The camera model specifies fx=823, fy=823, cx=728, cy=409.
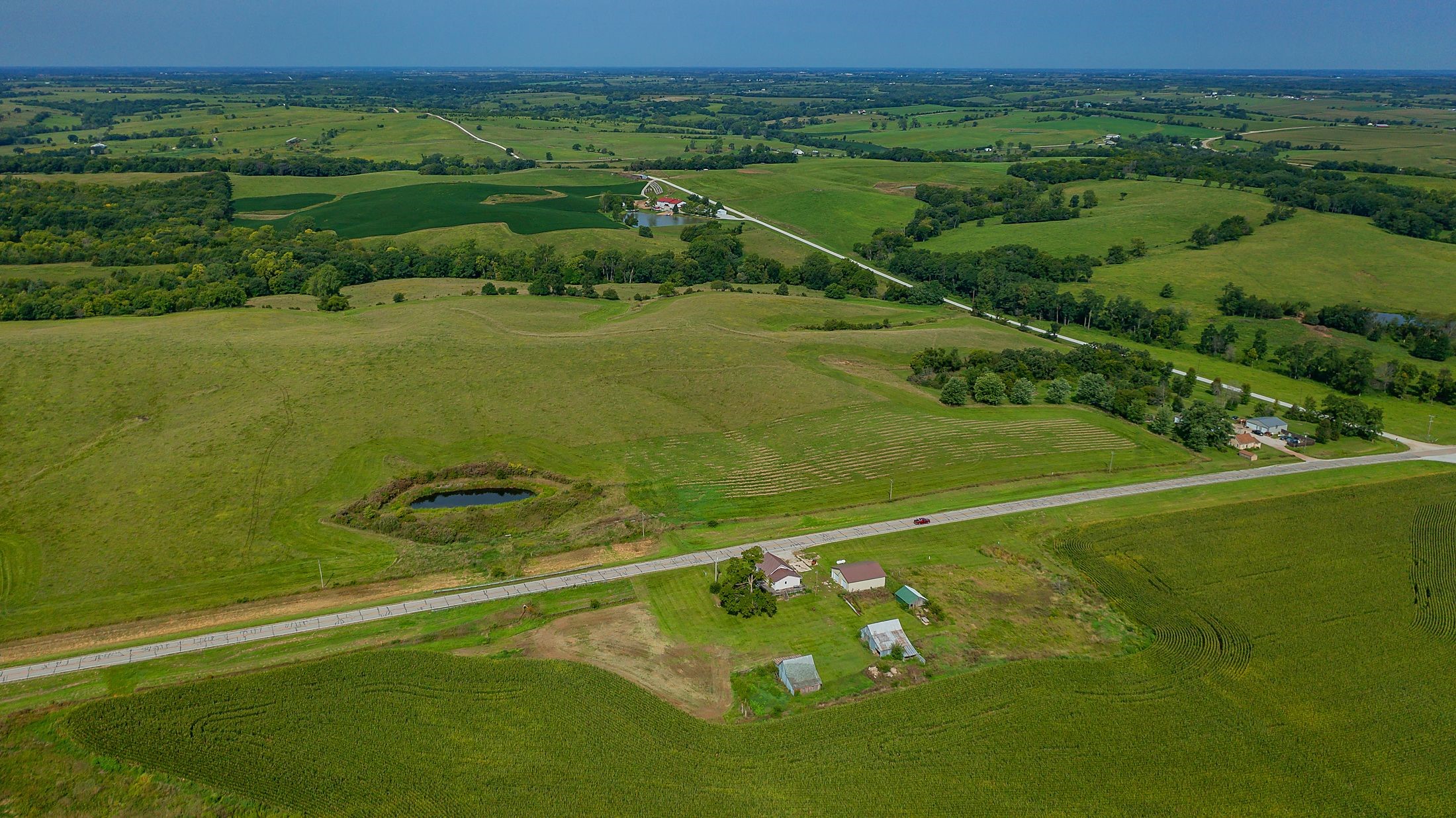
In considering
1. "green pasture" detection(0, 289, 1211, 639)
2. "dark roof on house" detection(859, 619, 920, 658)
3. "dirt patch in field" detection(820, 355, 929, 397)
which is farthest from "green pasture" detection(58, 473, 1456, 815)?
"dirt patch in field" detection(820, 355, 929, 397)

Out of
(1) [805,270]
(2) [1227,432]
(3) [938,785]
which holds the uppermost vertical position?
(1) [805,270]

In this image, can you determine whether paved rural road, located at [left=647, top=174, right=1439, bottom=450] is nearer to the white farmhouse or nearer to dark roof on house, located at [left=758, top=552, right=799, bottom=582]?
dark roof on house, located at [left=758, top=552, right=799, bottom=582]

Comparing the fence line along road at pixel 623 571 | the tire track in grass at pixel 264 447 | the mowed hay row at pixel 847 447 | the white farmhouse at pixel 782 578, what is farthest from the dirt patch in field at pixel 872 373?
the tire track in grass at pixel 264 447

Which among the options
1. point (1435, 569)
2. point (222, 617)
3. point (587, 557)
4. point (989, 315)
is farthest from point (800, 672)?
point (989, 315)

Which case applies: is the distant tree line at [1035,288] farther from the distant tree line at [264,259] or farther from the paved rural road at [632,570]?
the paved rural road at [632,570]

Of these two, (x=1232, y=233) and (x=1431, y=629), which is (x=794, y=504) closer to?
(x=1431, y=629)

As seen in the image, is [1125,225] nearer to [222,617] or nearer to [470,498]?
[470,498]

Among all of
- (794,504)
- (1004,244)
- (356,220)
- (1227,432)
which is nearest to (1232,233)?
(1004,244)
